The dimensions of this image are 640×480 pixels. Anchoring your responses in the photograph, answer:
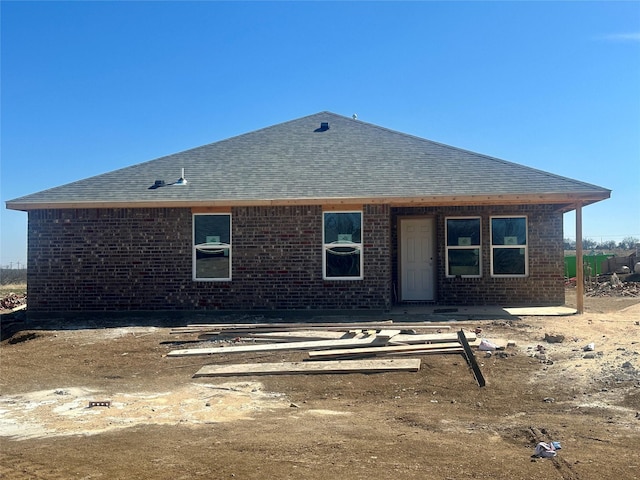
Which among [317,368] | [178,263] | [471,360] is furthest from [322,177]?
[471,360]

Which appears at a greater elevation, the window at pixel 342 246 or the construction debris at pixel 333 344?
the window at pixel 342 246

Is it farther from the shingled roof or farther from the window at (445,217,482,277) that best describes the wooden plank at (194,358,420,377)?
the window at (445,217,482,277)

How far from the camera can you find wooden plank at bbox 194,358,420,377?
822cm

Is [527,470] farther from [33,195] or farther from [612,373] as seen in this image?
[33,195]

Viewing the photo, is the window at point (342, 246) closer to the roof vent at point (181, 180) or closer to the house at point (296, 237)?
the house at point (296, 237)

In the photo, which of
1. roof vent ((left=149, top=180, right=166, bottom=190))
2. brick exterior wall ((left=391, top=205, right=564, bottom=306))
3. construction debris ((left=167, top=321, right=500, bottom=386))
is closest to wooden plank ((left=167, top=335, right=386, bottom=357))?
construction debris ((left=167, top=321, right=500, bottom=386))

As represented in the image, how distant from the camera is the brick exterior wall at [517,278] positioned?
14711mm

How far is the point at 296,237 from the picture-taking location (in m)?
13.9

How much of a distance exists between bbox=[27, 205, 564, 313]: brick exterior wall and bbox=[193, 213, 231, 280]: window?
16 cm

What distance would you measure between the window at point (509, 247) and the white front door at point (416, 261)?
5.16 feet

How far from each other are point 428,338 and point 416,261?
5887mm

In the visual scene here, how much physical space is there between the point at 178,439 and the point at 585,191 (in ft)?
35.0

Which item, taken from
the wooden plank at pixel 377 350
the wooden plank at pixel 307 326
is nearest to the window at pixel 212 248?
the wooden plank at pixel 307 326

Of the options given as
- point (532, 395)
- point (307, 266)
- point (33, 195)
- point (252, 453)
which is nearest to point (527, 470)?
point (252, 453)
